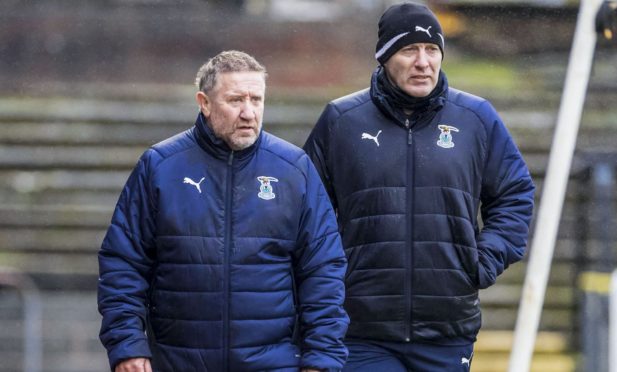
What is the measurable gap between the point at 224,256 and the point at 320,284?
345 mm

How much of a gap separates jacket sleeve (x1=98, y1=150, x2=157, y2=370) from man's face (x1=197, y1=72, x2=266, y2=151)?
0.27m

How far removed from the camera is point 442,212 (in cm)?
546

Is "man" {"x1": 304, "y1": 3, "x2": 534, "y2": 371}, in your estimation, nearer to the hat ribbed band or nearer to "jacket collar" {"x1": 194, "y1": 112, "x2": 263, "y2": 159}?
the hat ribbed band

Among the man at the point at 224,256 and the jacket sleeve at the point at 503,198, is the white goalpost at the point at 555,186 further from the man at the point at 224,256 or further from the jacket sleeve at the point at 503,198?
the man at the point at 224,256

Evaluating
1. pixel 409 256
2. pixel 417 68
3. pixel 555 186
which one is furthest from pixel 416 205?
pixel 555 186

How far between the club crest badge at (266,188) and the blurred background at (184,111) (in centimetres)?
516

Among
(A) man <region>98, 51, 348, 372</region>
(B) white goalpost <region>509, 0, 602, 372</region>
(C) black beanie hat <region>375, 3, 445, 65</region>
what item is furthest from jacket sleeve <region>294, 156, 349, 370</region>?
(B) white goalpost <region>509, 0, 602, 372</region>

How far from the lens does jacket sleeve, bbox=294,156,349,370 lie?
4.94 m

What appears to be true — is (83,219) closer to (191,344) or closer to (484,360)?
(484,360)

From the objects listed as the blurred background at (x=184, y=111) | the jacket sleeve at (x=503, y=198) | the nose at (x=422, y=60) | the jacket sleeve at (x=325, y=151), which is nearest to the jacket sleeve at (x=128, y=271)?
the jacket sleeve at (x=325, y=151)

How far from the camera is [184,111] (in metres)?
12.8

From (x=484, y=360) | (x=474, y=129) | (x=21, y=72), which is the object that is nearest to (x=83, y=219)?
(x=21, y=72)

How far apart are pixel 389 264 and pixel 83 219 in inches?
Answer: 286

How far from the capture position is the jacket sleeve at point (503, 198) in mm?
5621
